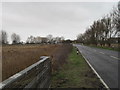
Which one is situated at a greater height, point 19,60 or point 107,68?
point 19,60

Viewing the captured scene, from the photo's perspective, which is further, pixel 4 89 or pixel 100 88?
pixel 100 88

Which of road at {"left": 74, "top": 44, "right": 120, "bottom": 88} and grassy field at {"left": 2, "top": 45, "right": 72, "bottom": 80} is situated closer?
road at {"left": 74, "top": 44, "right": 120, "bottom": 88}

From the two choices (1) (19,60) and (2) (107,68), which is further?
(2) (107,68)

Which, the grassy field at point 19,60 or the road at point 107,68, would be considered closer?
the road at point 107,68

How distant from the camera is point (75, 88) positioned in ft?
25.3

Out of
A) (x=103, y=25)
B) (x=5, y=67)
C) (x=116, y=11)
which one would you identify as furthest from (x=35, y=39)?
(x=5, y=67)

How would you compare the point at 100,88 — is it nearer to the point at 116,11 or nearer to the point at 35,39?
the point at 116,11

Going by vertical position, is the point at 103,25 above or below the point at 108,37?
above

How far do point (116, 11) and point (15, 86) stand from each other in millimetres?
45890

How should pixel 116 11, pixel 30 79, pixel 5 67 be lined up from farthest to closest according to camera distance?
pixel 116 11
pixel 5 67
pixel 30 79

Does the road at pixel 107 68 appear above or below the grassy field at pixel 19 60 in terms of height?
below

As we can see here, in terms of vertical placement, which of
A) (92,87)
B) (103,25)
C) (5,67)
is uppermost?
(103,25)

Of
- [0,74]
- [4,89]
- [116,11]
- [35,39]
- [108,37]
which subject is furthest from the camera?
[35,39]

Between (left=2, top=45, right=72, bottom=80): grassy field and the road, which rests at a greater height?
(left=2, top=45, right=72, bottom=80): grassy field
